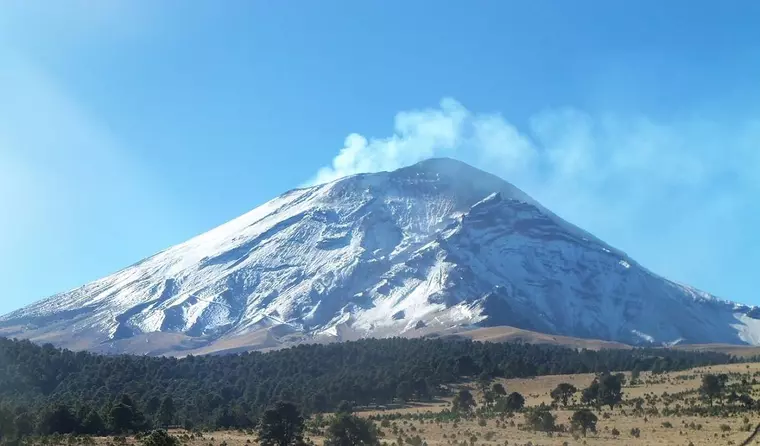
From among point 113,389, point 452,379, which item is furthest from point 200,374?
point 452,379

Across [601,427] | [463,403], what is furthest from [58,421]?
[601,427]

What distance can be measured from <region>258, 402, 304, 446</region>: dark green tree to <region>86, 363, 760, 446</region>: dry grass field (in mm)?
2111

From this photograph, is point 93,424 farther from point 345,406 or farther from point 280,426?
point 345,406

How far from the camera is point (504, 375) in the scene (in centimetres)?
10844

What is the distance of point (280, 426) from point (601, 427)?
Answer: 2454 centimetres

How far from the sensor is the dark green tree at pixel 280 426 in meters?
53.5

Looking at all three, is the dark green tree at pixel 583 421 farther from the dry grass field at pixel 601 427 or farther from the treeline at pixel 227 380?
the treeline at pixel 227 380

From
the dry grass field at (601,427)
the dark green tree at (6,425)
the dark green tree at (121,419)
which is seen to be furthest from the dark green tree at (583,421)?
the dark green tree at (6,425)

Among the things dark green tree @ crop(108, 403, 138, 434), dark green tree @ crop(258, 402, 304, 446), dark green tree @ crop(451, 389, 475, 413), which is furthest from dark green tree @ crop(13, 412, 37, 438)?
dark green tree @ crop(451, 389, 475, 413)

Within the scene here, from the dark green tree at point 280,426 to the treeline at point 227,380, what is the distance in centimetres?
1810

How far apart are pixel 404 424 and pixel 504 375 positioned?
43.3 meters

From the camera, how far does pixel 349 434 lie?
51531 millimetres

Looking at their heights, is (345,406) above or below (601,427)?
below

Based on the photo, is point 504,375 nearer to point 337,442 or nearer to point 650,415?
point 650,415
